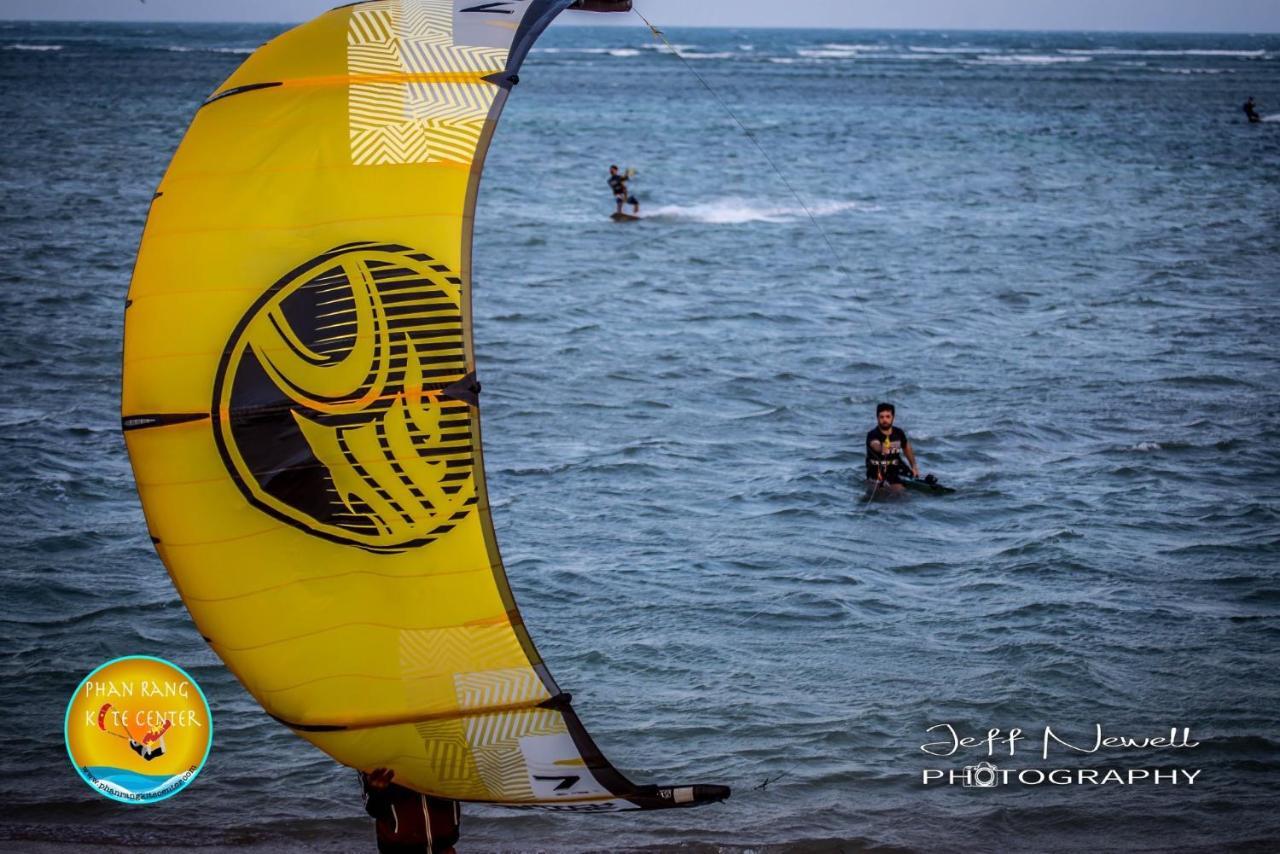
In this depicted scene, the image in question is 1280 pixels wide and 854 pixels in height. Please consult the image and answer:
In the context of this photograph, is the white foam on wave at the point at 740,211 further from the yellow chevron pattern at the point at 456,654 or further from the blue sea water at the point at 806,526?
the yellow chevron pattern at the point at 456,654

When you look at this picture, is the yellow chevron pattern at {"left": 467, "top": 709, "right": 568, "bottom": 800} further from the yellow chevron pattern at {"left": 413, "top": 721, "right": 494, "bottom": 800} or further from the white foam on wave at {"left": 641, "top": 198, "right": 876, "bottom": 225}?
the white foam on wave at {"left": 641, "top": 198, "right": 876, "bottom": 225}

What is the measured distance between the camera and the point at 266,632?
609cm

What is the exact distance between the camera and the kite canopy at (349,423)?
19.3 ft

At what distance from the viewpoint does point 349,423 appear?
585cm

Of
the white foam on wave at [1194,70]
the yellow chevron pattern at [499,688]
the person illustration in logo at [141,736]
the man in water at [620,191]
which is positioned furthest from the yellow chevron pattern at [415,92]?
the white foam on wave at [1194,70]

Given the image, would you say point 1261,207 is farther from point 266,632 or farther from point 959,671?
point 266,632

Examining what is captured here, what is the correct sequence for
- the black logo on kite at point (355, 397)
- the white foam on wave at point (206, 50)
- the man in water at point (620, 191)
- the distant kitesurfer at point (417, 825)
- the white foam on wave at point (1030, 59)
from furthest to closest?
the white foam on wave at point (1030, 59) → the white foam on wave at point (206, 50) → the man in water at point (620, 191) → the distant kitesurfer at point (417, 825) → the black logo on kite at point (355, 397)

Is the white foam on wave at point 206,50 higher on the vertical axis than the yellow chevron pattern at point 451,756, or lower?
higher

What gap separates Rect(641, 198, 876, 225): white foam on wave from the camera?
117ft

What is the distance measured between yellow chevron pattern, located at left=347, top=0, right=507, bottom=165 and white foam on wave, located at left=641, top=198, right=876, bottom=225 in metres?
28.8

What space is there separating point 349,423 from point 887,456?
9.34 meters

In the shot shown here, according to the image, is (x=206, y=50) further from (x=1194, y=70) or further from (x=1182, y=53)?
(x=1182, y=53)

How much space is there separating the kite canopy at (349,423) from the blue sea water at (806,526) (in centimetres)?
272

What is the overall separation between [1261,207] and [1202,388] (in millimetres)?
19872
